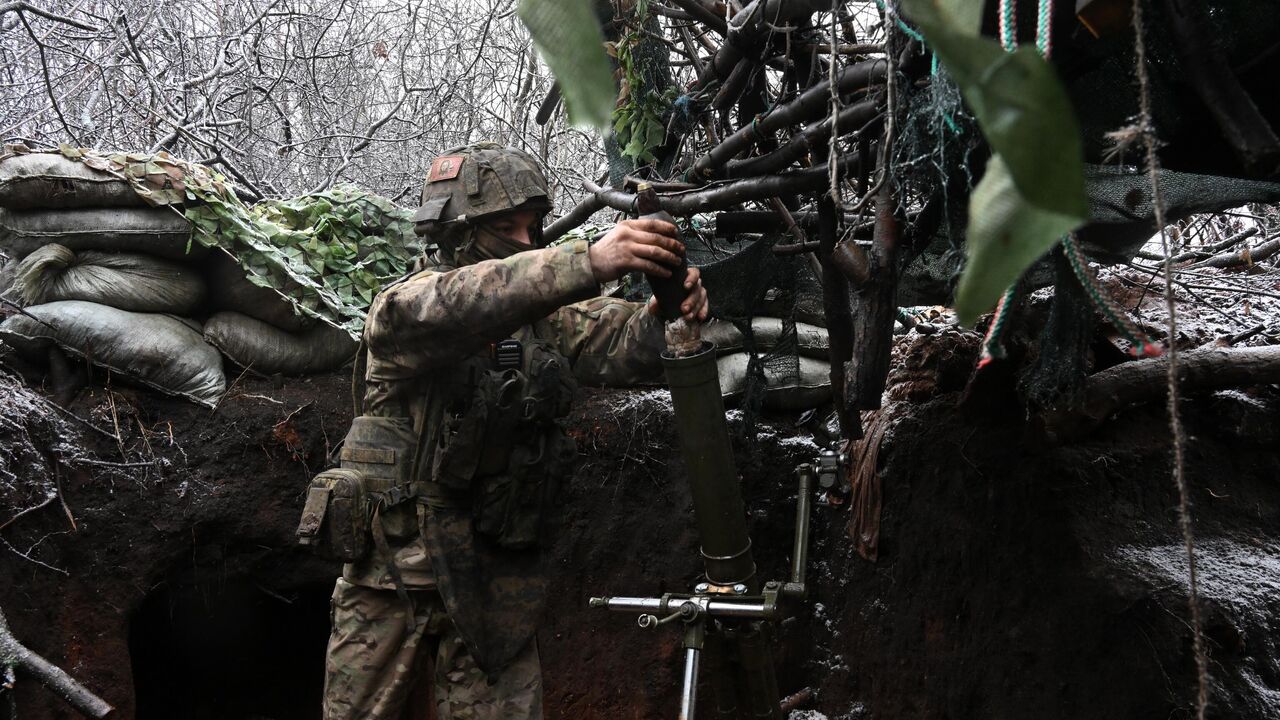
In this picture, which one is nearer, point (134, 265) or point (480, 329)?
point (480, 329)

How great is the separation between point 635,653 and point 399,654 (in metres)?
1.81

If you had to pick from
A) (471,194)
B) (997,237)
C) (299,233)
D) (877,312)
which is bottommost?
(997,237)

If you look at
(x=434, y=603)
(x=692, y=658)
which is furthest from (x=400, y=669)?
(x=692, y=658)

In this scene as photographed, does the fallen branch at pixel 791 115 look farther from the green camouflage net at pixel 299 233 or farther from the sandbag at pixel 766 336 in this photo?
the green camouflage net at pixel 299 233

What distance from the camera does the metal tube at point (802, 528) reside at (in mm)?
2238

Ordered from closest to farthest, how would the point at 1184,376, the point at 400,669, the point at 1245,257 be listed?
the point at 1184,376 < the point at 400,669 < the point at 1245,257

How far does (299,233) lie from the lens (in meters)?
4.22

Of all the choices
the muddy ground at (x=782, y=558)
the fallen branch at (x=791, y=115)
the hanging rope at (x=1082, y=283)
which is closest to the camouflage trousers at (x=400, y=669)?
the muddy ground at (x=782, y=558)

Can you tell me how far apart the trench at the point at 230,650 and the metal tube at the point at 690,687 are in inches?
118

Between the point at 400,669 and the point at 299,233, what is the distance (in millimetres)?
2391

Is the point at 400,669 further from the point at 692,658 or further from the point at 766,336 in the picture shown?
the point at 766,336

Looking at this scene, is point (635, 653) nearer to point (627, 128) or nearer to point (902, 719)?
point (902, 719)

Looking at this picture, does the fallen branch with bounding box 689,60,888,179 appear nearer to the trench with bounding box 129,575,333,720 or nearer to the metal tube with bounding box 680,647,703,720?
the metal tube with bounding box 680,647,703,720

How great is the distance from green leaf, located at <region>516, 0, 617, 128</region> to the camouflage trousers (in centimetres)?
256
